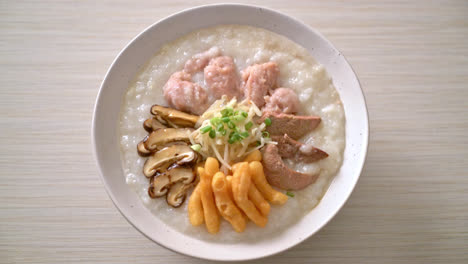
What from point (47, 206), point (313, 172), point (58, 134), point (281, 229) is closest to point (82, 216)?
point (47, 206)

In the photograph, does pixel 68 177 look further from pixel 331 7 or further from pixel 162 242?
pixel 331 7

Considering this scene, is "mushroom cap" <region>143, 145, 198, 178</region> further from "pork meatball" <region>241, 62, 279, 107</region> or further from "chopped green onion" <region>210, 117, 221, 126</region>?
"pork meatball" <region>241, 62, 279, 107</region>

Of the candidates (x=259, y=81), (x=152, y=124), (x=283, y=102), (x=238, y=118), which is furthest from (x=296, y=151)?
(x=152, y=124)

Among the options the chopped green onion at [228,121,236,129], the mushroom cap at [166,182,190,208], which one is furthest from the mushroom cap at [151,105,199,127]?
the mushroom cap at [166,182,190,208]

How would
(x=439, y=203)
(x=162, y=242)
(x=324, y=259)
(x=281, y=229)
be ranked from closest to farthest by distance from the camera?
1. (x=162, y=242)
2. (x=281, y=229)
3. (x=324, y=259)
4. (x=439, y=203)

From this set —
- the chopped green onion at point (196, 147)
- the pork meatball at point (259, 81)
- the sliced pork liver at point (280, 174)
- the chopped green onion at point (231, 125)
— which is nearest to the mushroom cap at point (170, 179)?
the chopped green onion at point (196, 147)

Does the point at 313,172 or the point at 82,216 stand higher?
the point at 313,172

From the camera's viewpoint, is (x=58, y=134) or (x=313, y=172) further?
(x=58, y=134)
